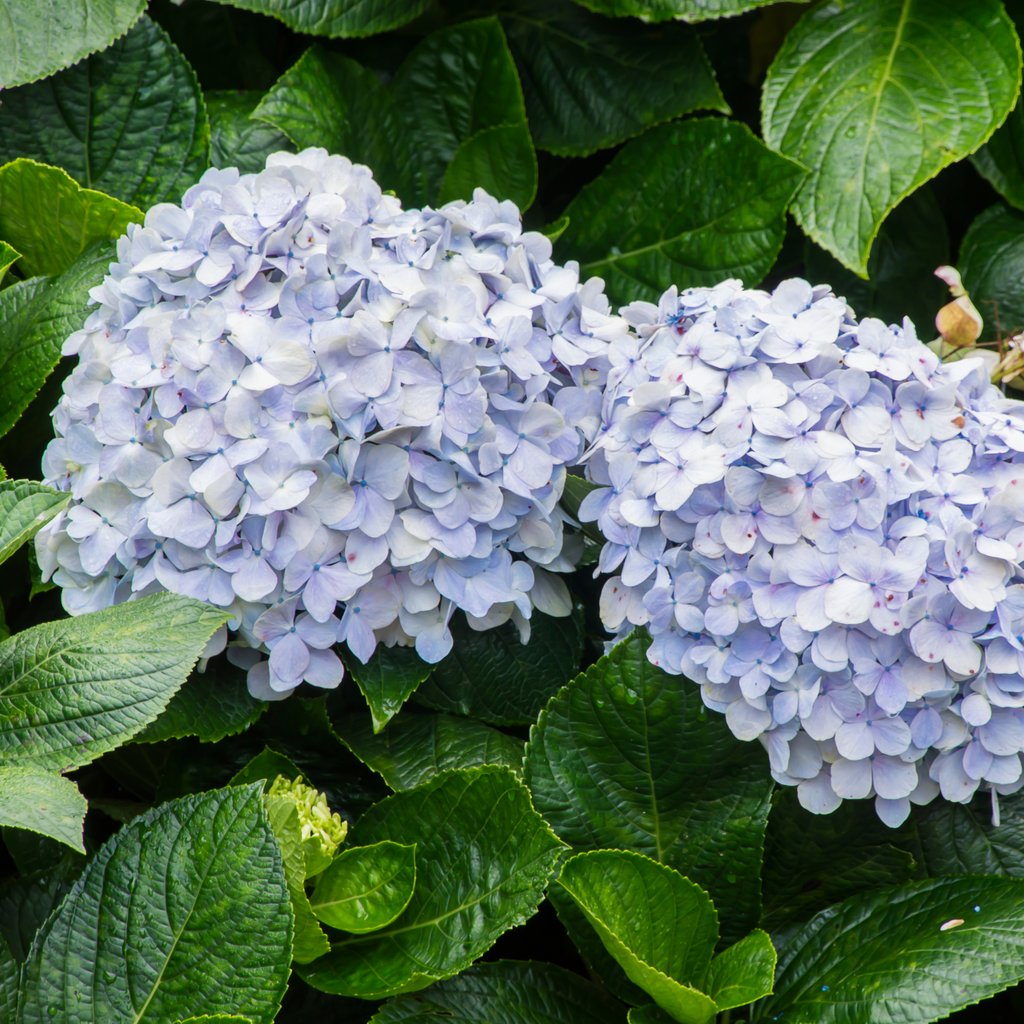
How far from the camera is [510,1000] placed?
768 mm

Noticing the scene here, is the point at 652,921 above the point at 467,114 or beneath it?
beneath

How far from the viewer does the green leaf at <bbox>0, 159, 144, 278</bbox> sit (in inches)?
36.1

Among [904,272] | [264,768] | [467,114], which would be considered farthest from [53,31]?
[904,272]

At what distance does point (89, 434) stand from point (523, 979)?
0.57m

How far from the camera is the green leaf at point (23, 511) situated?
660 mm

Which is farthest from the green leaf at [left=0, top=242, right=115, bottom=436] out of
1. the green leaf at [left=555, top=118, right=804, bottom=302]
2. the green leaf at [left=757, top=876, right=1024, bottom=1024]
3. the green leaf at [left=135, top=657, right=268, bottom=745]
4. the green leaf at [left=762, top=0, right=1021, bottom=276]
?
the green leaf at [left=757, top=876, right=1024, bottom=1024]

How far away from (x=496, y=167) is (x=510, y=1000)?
2.80 feet

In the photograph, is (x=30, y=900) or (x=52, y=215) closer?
(x=30, y=900)

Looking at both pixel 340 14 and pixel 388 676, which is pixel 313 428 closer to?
pixel 388 676

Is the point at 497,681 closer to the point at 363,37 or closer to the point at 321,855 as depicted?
the point at 321,855

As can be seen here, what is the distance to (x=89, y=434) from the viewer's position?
0.77 metres

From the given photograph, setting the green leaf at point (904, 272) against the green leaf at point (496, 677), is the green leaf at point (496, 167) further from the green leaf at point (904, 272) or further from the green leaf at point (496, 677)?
the green leaf at point (496, 677)

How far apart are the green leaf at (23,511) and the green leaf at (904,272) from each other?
2.98 ft

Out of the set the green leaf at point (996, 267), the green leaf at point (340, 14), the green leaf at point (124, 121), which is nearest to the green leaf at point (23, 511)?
the green leaf at point (124, 121)
